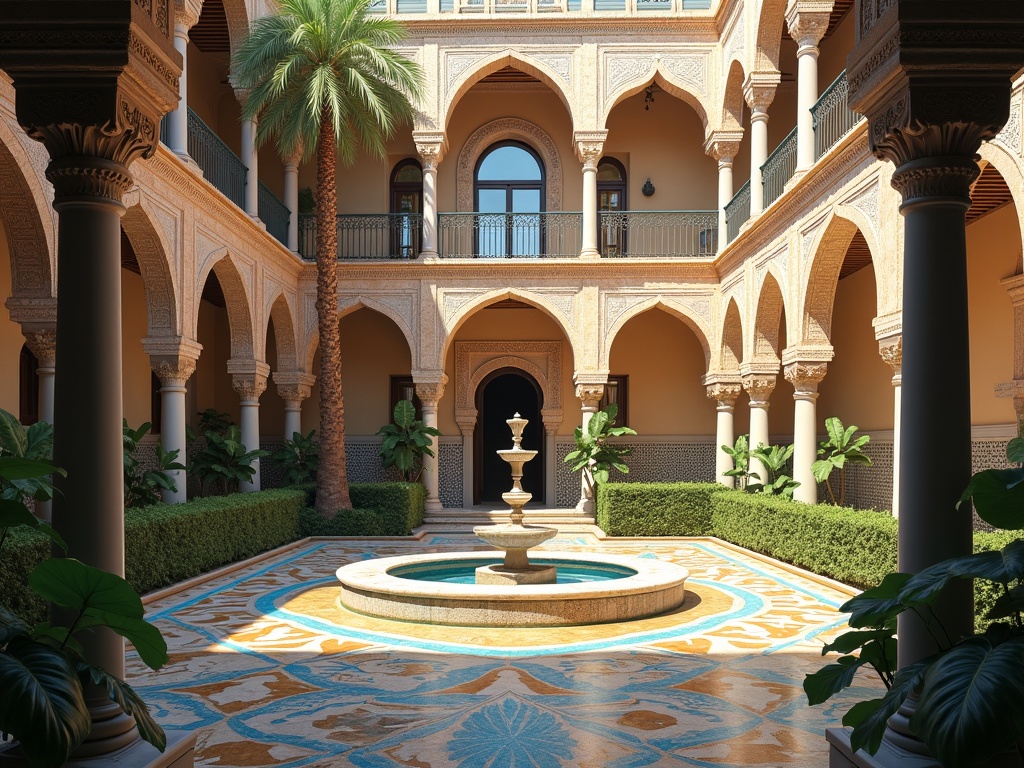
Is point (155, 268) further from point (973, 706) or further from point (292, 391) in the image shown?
point (973, 706)

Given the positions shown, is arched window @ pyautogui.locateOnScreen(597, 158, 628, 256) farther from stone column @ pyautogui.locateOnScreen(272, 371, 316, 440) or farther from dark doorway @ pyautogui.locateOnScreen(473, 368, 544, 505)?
stone column @ pyautogui.locateOnScreen(272, 371, 316, 440)

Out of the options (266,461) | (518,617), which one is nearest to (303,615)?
(518,617)

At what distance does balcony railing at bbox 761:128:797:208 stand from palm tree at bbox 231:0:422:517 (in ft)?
18.9

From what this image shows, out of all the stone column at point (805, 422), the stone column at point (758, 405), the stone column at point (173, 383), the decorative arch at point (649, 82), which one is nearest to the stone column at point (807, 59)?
the stone column at point (805, 422)

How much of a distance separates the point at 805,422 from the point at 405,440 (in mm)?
7308

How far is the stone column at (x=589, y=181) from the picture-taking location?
1706 centimetres

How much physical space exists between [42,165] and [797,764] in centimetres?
820

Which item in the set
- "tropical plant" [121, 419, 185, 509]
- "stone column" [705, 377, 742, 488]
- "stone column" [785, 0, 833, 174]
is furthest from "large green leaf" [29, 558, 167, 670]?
"stone column" [705, 377, 742, 488]

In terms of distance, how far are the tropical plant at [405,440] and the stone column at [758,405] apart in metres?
5.75

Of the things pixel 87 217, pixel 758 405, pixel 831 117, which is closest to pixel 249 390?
pixel 758 405

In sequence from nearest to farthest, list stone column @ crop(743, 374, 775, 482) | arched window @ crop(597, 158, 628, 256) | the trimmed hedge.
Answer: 1. stone column @ crop(743, 374, 775, 482)
2. the trimmed hedge
3. arched window @ crop(597, 158, 628, 256)

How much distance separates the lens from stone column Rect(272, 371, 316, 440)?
692 inches

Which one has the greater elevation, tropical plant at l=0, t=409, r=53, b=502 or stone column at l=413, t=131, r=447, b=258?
stone column at l=413, t=131, r=447, b=258

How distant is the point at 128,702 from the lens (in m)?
2.81
